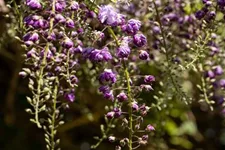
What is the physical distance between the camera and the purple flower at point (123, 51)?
107cm

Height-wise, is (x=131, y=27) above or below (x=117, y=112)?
above

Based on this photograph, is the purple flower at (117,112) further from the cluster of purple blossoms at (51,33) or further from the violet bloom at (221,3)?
the violet bloom at (221,3)

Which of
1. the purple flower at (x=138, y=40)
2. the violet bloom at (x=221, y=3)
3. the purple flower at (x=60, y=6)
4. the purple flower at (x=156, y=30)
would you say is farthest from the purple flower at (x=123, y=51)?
the purple flower at (x=156, y=30)

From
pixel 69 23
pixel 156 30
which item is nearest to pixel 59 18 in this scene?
pixel 69 23

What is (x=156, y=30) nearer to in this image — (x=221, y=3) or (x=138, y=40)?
(x=221, y=3)

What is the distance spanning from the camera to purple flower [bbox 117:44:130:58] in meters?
1.07

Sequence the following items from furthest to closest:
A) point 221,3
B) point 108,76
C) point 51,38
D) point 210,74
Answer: point 210,74, point 221,3, point 108,76, point 51,38

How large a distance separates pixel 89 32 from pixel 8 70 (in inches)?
52.8

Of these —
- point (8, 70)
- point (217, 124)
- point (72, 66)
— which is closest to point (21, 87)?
point (8, 70)

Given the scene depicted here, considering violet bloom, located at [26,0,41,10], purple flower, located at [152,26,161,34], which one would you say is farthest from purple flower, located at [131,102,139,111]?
purple flower, located at [152,26,161,34]

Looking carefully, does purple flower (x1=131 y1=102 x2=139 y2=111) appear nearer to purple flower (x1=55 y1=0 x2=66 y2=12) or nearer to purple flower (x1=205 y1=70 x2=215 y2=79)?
purple flower (x1=55 y1=0 x2=66 y2=12)

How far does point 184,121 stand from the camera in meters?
2.33

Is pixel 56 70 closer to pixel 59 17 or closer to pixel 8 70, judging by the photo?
pixel 59 17

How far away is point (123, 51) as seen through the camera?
1066 mm
